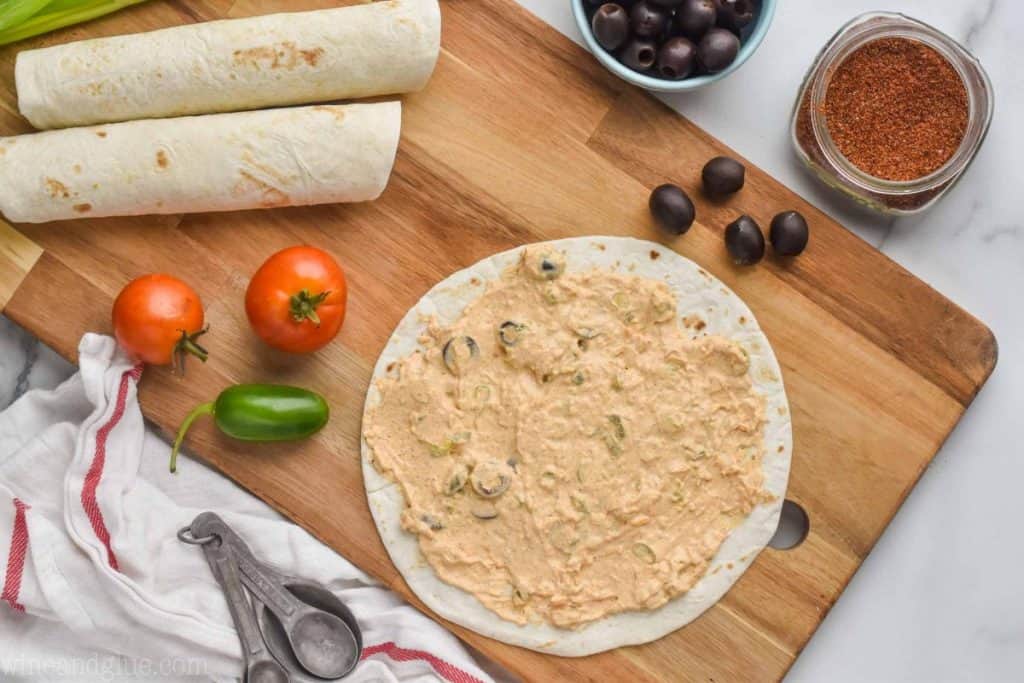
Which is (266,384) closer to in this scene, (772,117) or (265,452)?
(265,452)

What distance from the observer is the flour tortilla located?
11.3 ft

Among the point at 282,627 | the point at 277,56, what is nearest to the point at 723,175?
the point at 277,56

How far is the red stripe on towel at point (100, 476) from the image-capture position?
3459 millimetres

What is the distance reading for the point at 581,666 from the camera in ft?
11.5

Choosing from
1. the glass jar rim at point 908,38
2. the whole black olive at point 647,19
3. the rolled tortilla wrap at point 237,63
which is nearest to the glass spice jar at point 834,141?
the glass jar rim at point 908,38

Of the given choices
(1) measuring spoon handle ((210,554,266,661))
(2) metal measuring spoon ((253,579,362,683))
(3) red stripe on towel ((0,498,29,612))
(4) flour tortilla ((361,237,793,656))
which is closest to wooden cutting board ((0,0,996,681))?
(4) flour tortilla ((361,237,793,656))

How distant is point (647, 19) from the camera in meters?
3.32

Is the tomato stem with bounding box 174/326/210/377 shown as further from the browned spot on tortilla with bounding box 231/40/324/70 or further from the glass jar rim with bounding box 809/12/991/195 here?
the glass jar rim with bounding box 809/12/991/195

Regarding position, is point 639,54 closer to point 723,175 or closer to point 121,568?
point 723,175

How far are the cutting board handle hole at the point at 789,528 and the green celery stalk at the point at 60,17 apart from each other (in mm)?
3011

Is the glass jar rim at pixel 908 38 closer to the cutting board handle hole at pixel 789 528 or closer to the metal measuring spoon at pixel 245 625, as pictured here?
the cutting board handle hole at pixel 789 528

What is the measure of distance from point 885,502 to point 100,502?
9.10ft

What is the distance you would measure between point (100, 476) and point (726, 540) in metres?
2.22

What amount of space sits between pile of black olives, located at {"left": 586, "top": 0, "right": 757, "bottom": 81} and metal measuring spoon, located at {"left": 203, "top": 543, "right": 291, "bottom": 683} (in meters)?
2.24
